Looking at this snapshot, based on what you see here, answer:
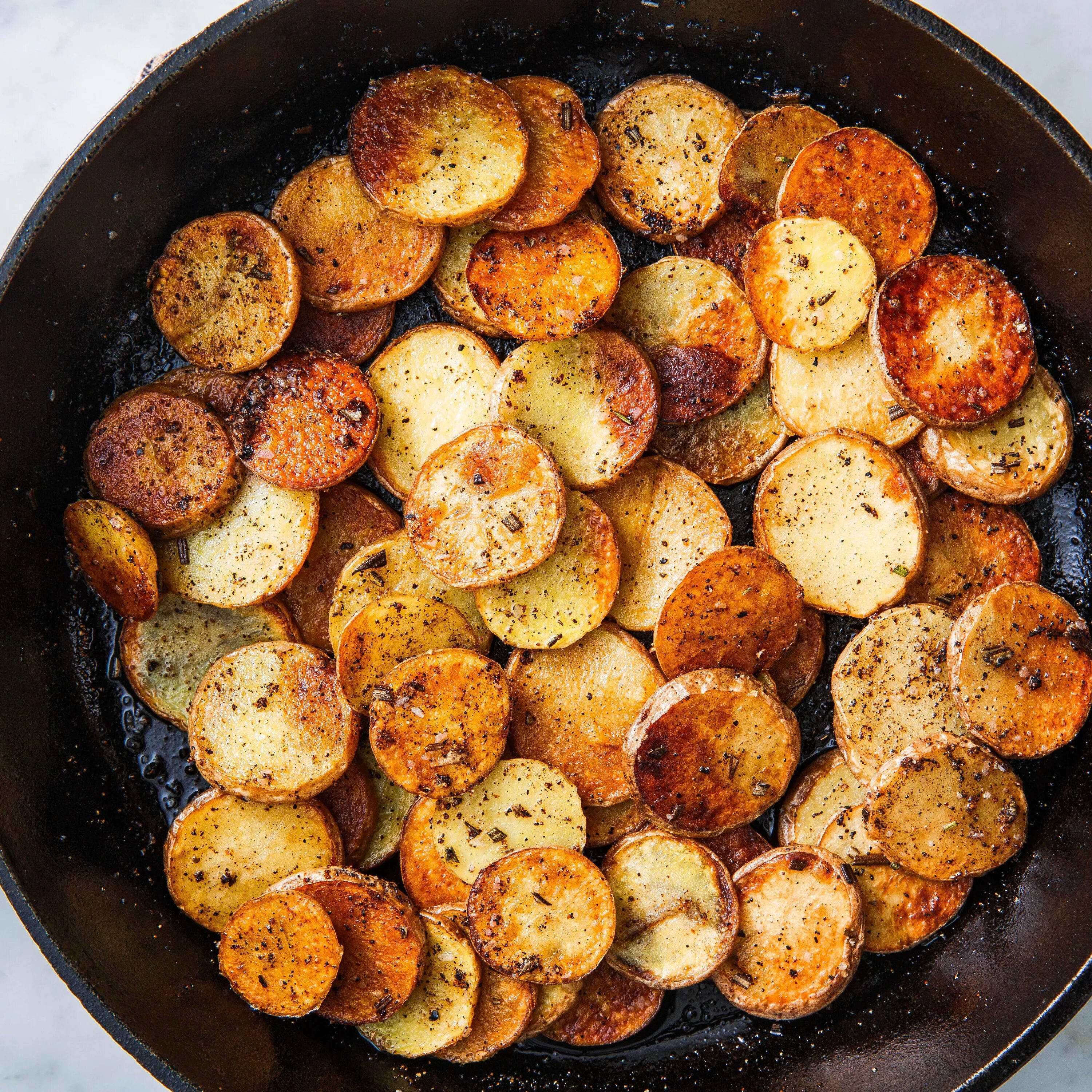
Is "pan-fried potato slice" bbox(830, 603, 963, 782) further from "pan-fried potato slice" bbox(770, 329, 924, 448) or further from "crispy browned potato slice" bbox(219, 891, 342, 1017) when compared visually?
"crispy browned potato slice" bbox(219, 891, 342, 1017)

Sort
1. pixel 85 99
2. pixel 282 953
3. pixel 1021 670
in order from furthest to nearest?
pixel 85 99 → pixel 1021 670 → pixel 282 953

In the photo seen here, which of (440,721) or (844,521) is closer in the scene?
(440,721)

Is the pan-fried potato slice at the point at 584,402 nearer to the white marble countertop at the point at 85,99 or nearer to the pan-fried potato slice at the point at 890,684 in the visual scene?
the pan-fried potato slice at the point at 890,684

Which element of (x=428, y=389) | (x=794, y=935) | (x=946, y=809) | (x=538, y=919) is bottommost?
(x=538, y=919)

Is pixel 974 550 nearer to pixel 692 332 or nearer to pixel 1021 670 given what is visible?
pixel 1021 670

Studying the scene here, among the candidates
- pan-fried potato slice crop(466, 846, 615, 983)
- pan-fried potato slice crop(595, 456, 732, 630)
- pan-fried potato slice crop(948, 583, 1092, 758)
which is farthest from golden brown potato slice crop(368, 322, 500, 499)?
pan-fried potato slice crop(948, 583, 1092, 758)

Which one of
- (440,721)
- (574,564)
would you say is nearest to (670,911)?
(440,721)
